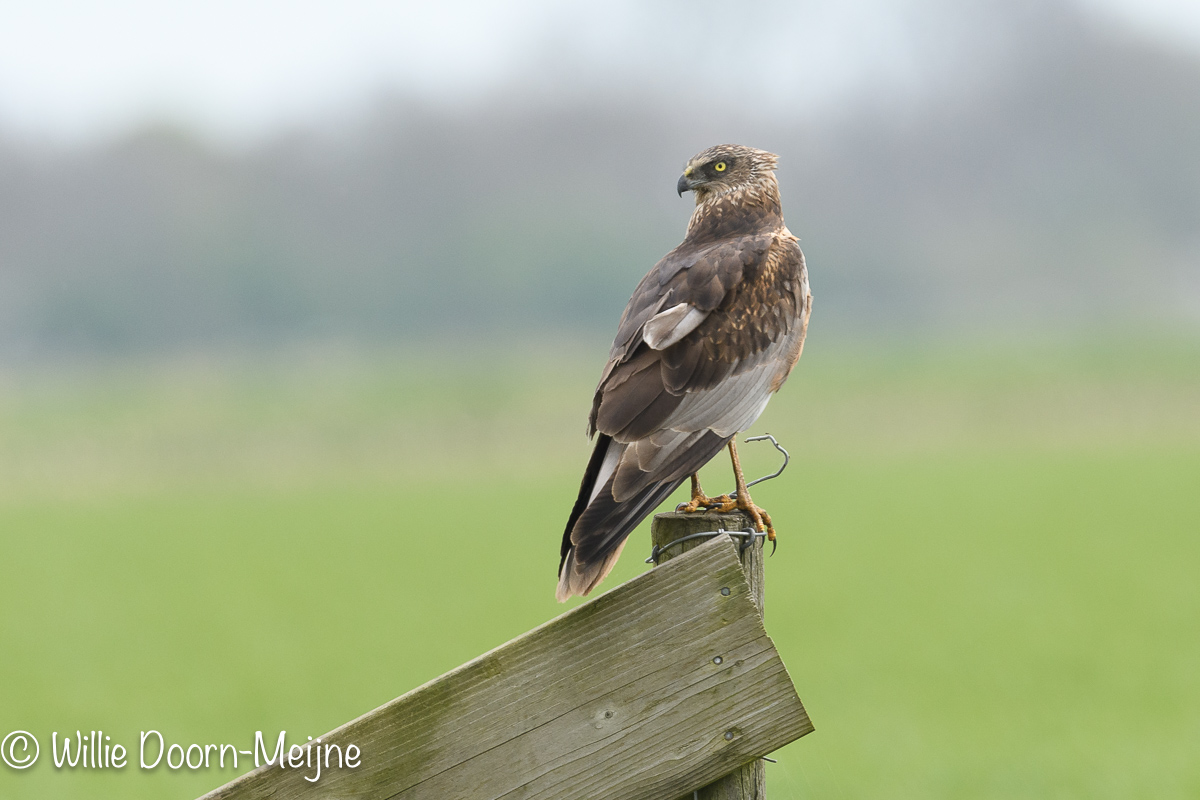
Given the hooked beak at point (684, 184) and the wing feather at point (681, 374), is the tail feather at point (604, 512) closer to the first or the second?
the wing feather at point (681, 374)

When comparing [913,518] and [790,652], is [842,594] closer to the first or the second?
[790,652]

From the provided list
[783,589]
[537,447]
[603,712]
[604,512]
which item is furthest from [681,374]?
[537,447]

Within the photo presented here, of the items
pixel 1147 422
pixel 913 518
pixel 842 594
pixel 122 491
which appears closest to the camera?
pixel 842 594

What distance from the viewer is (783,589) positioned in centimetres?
2266

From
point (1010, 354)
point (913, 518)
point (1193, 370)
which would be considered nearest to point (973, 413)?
point (1193, 370)

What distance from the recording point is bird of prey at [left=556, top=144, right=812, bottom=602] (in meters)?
2.99

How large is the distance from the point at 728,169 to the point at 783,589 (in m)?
18.4

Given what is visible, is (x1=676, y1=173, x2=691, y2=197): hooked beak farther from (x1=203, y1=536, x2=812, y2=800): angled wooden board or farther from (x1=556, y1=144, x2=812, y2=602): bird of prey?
(x1=203, y1=536, x2=812, y2=800): angled wooden board

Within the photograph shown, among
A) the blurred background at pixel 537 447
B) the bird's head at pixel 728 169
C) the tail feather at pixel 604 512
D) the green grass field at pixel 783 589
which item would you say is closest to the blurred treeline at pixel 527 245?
the blurred background at pixel 537 447

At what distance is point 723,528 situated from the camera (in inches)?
111

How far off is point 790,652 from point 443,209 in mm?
172489

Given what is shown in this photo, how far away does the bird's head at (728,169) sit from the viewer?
4969 mm

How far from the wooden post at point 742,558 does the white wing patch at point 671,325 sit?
2.93 feet

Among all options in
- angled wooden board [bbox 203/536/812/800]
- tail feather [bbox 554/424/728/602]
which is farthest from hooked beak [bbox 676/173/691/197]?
angled wooden board [bbox 203/536/812/800]
